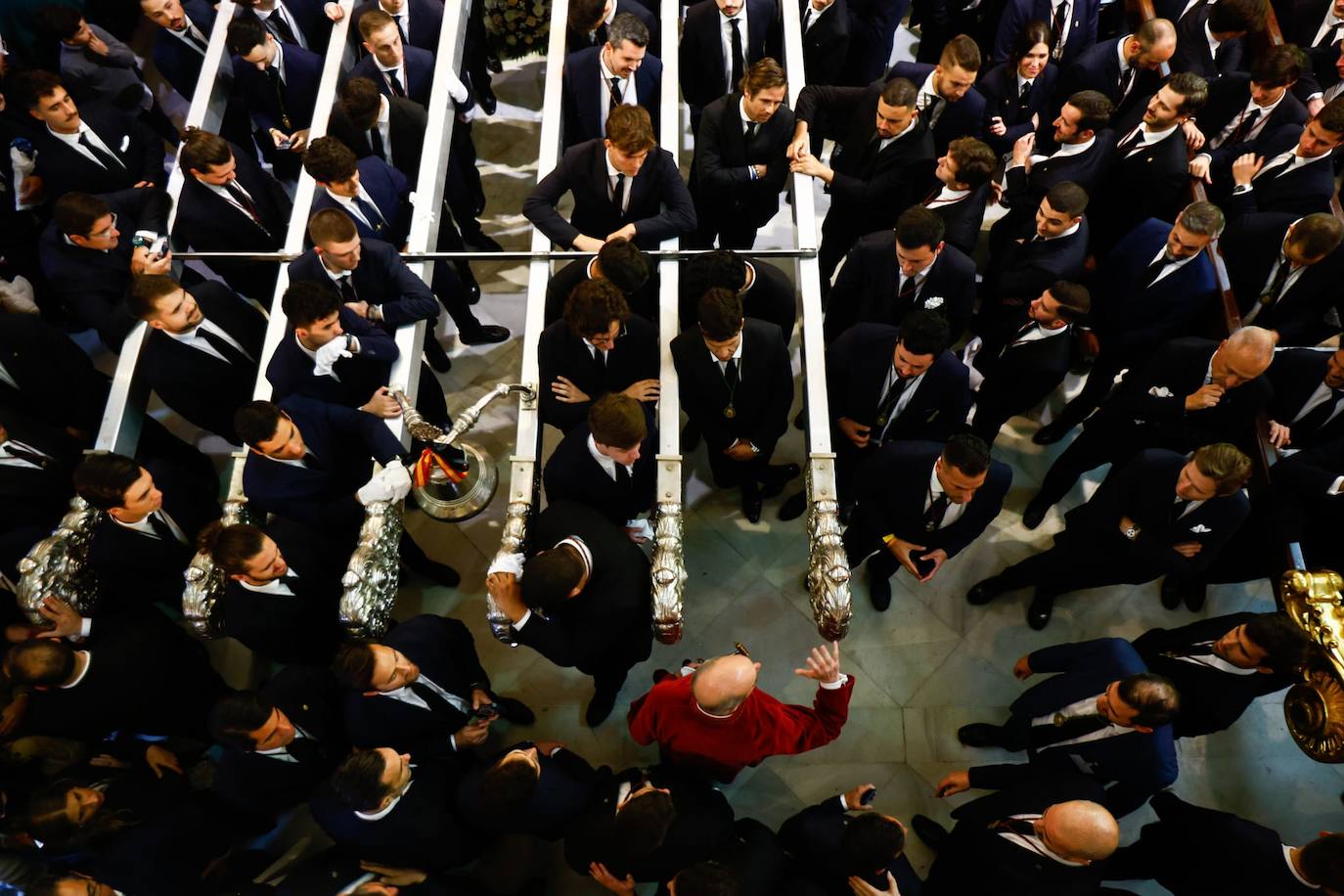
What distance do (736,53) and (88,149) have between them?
4100 mm

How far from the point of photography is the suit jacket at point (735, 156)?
4.71 meters

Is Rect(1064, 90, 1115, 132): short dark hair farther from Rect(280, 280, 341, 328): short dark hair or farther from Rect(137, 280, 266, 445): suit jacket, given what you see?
Rect(137, 280, 266, 445): suit jacket

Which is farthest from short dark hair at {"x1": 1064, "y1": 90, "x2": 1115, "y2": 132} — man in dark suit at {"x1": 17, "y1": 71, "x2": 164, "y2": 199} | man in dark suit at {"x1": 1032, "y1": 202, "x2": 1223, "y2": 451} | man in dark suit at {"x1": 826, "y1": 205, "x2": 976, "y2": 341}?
man in dark suit at {"x1": 17, "y1": 71, "x2": 164, "y2": 199}

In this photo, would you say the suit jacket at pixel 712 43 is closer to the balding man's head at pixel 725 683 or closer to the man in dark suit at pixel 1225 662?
the balding man's head at pixel 725 683

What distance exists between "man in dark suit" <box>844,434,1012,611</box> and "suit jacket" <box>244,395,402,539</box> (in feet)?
7.77

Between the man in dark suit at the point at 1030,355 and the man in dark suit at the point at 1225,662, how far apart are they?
144 centimetres

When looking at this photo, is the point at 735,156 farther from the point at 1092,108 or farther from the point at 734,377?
the point at 1092,108

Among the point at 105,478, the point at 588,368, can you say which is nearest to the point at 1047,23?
the point at 588,368

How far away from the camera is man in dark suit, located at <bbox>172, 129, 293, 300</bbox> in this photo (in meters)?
4.27

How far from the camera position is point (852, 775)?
169 inches

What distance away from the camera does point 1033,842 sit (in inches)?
119

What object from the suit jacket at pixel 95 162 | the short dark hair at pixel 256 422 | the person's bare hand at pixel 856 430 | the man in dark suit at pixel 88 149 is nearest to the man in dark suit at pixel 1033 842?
the person's bare hand at pixel 856 430

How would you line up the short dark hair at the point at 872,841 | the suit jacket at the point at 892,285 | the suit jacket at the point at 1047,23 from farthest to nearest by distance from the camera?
the suit jacket at the point at 1047,23
the suit jacket at the point at 892,285
the short dark hair at the point at 872,841

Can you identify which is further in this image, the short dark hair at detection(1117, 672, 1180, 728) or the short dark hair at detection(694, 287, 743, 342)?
the short dark hair at detection(694, 287, 743, 342)
